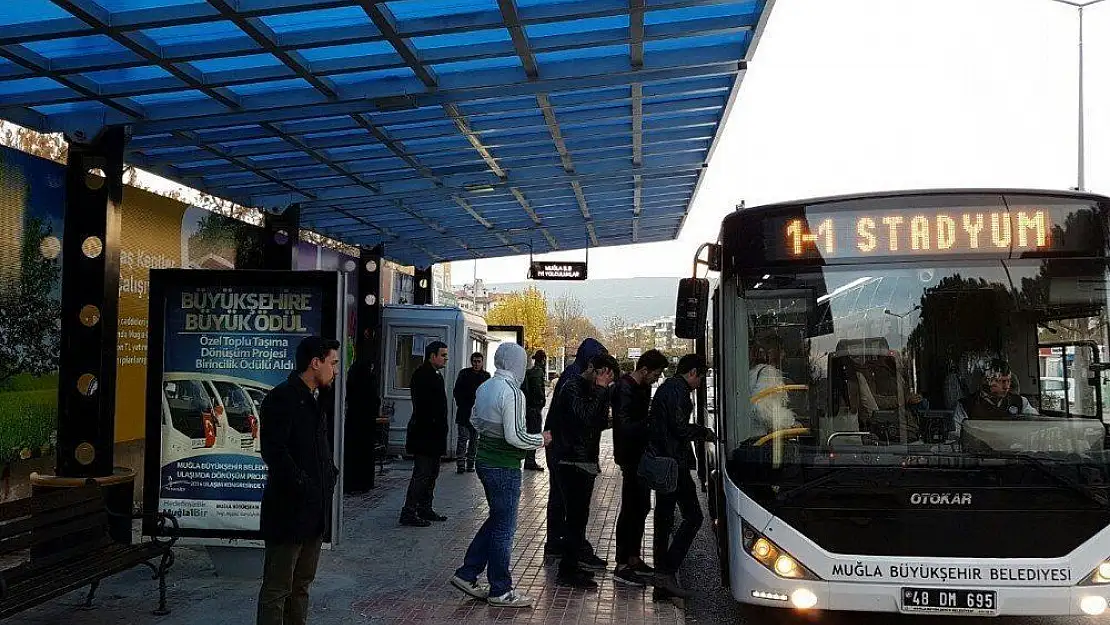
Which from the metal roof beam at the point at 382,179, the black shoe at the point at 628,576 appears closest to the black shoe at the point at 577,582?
the black shoe at the point at 628,576

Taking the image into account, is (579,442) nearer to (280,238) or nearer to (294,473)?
(294,473)

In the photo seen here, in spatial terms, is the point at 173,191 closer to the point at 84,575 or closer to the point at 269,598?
the point at 84,575

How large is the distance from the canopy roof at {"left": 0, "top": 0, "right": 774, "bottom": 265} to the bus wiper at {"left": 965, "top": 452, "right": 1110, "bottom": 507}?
429 cm

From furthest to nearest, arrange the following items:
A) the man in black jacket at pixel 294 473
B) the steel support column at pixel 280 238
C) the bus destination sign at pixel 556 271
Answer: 1. the bus destination sign at pixel 556 271
2. the steel support column at pixel 280 238
3. the man in black jacket at pixel 294 473

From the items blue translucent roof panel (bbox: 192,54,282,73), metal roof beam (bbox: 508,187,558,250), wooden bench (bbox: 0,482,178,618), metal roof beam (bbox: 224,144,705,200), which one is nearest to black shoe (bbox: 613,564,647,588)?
wooden bench (bbox: 0,482,178,618)

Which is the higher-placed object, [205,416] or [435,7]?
[435,7]

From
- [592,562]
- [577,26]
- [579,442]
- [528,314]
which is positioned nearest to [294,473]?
[579,442]

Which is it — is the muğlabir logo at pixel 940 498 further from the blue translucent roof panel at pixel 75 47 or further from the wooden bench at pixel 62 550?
the blue translucent roof panel at pixel 75 47

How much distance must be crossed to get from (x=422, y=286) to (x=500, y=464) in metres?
15.7

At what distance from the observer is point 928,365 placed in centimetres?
578

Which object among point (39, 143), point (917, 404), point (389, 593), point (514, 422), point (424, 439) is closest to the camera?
point (917, 404)

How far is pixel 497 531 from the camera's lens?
6.67 meters

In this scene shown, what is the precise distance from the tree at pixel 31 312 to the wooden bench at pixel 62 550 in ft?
7.97

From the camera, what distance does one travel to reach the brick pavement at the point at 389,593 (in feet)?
21.1
